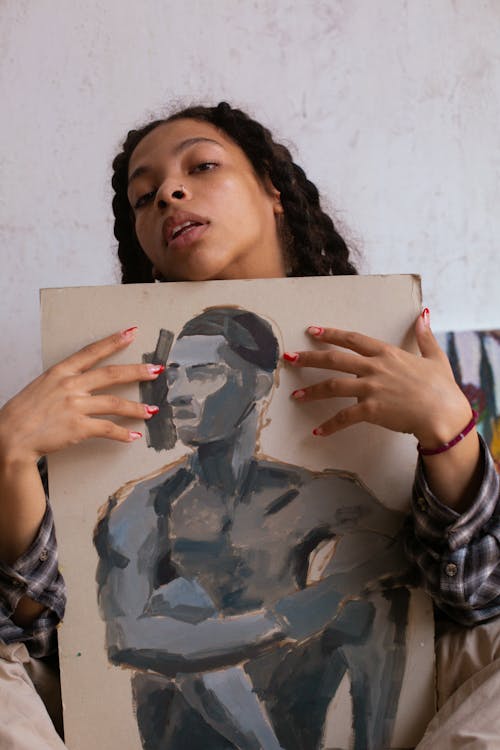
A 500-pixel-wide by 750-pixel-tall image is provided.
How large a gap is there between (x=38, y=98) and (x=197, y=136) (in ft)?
1.47

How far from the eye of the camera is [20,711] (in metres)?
0.93

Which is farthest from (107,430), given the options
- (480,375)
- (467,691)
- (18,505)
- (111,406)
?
(480,375)

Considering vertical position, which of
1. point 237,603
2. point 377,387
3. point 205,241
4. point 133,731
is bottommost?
point 133,731

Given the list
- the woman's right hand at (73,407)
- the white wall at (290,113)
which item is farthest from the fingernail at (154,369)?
the white wall at (290,113)

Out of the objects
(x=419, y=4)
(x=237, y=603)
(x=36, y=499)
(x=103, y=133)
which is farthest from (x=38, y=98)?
(x=237, y=603)

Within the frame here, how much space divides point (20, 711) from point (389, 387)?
0.52 m

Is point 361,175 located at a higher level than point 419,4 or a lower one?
lower

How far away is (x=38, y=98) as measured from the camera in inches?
62.1

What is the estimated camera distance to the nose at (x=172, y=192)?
3.95 ft

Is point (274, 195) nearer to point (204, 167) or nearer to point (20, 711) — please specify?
point (204, 167)

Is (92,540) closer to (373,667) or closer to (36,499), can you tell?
(36,499)

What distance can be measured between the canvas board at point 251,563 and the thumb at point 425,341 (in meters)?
0.01

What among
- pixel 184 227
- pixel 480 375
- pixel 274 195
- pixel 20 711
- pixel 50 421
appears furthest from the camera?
pixel 480 375

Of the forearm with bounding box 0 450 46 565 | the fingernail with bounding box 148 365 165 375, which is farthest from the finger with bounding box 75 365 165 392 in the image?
the forearm with bounding box 0 450 46 565
